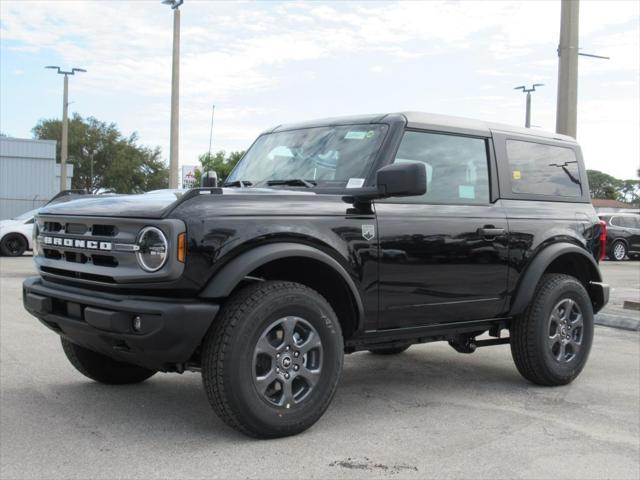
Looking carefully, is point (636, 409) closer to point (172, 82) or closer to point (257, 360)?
point (257, 360)

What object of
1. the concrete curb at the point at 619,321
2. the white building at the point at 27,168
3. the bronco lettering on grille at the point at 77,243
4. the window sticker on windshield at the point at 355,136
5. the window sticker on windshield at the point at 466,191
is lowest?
the concrete curb at the point at 619,321

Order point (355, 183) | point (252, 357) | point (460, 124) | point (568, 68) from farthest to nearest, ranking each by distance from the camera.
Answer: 1. point (568, 68)
2. point (460, 124)
3. point (355, 183)
4. point (252, 357)

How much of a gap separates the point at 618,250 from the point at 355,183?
73.5ft

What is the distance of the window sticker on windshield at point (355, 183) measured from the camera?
475 cm

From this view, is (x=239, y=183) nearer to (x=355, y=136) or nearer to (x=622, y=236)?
(x=355, y=136)

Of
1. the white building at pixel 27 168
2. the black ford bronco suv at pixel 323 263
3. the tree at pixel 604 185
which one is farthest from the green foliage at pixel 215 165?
the tree at pixel 604 185

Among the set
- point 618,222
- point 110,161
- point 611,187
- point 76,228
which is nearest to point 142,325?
point 76,228

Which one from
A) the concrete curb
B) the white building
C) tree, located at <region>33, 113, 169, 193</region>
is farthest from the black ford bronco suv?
tree, located at <region>33, 113, 169, 193</region>

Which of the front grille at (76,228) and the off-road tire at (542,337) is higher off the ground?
the front grille at (76,228)

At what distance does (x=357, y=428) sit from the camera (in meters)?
4.51

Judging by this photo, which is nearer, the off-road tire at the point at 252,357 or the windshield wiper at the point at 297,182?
the off-road tire at the point at 252,357

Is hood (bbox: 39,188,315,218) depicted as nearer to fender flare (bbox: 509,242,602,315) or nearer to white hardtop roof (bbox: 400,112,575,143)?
white hardtop roof (bbox: 400,112,575,143)

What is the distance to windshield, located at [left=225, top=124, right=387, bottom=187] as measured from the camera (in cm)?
493

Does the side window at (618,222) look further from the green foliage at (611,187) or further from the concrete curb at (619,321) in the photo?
the green foliage at (611,187)
